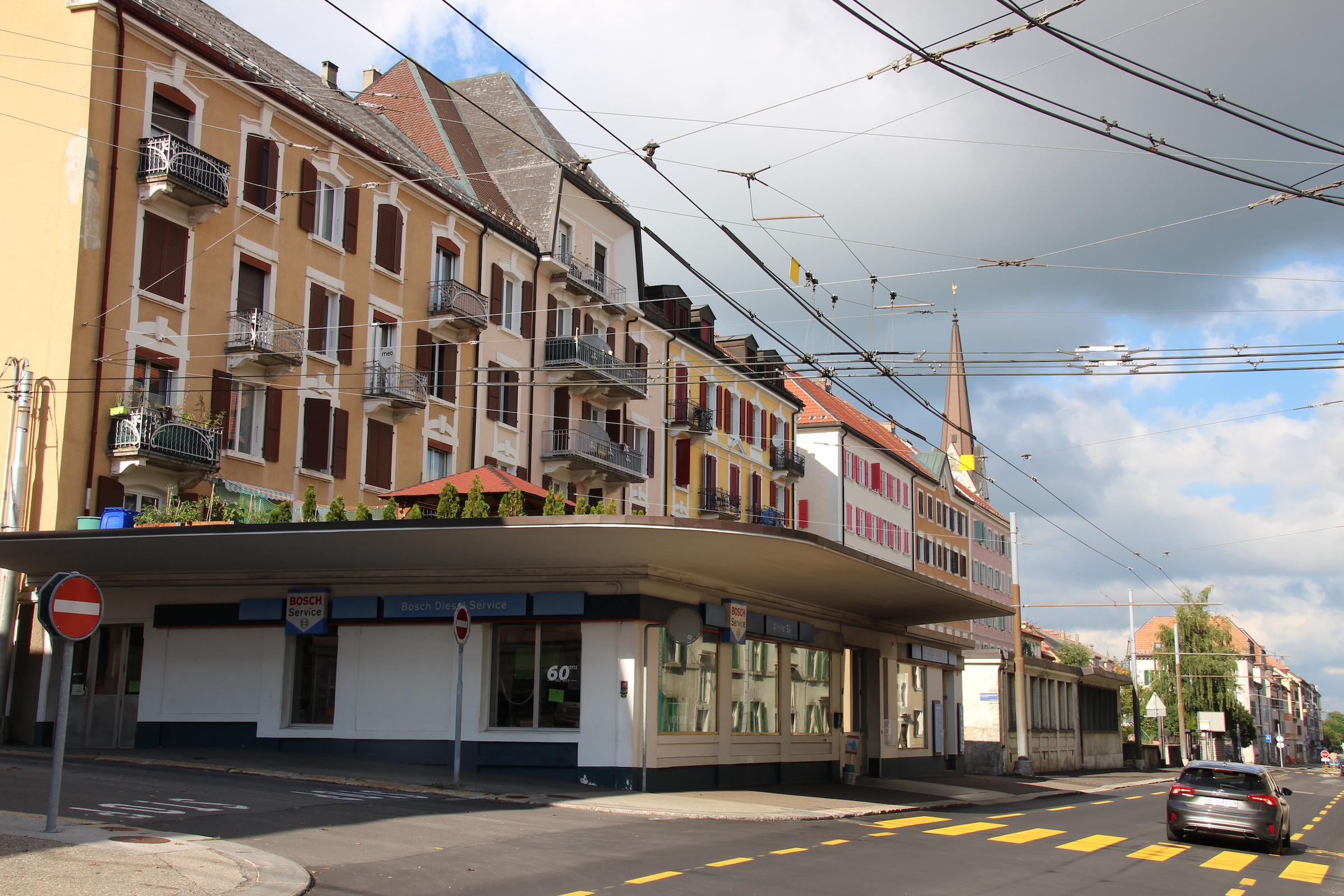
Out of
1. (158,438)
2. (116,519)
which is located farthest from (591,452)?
(116,519)

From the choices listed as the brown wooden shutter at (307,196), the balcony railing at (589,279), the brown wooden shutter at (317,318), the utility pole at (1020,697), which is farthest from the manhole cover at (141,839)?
the utility pole at (1020,697)

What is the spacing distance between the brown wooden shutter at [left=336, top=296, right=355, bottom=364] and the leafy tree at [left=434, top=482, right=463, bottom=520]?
11044 mm

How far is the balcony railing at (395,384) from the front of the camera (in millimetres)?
31094

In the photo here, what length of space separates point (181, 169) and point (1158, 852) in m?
23.0

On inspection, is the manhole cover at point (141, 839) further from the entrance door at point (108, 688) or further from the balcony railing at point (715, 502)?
the balcony railing at point (715, 502)

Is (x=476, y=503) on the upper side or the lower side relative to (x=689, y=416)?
lower

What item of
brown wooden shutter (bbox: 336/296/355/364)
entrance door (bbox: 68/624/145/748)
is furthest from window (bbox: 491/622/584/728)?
brown wooden shutter (bbox: 336/296/355/364)

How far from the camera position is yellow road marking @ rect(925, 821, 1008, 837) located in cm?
1766

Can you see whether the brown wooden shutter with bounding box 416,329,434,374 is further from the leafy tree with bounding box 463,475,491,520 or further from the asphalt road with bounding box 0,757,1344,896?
the asphalt road with bounding box 0,757,1344,896

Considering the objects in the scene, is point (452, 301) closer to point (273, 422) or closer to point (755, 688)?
point (273, 422)

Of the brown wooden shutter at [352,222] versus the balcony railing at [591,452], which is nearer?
the brown wooden shutter at [352,222]

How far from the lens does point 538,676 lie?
69.3ft

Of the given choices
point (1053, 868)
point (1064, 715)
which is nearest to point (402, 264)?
point (1053, 868)

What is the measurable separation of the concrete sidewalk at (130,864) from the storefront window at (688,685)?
10.6 metres
